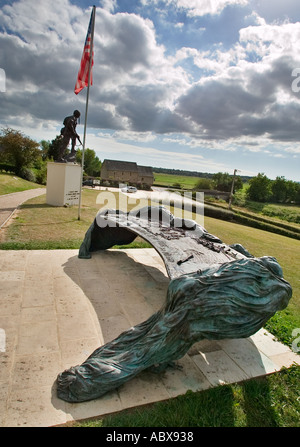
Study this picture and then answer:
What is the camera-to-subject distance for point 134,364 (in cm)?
272

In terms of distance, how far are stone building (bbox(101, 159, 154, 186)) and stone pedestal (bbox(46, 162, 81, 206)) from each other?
152ft

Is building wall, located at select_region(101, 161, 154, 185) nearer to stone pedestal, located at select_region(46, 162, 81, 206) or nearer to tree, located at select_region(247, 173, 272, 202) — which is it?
tree, located at select_region(247, 173, 272, 202)

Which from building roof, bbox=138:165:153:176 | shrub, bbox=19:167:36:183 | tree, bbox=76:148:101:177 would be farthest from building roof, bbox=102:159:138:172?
shrub, bbox=19:167:36:183

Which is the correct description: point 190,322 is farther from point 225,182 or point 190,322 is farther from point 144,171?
point 225,182

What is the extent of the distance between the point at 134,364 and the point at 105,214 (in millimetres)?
4325

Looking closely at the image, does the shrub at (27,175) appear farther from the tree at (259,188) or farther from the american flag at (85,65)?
the tree at (259,188)

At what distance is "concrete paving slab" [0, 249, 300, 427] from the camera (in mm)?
2568

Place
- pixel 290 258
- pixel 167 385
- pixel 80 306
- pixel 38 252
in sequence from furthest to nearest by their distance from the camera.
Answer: pixel 290 258, pixel 38 252, pixel 80 306, pixel 167 385

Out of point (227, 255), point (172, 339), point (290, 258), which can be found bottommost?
point (290, 258)

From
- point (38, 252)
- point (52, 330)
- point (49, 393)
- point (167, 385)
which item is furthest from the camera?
point (38, 252)

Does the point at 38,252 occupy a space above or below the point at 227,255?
below

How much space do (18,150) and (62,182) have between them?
1938 cm

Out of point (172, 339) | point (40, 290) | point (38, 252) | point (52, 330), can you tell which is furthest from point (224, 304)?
Answer: point (38, 252)
